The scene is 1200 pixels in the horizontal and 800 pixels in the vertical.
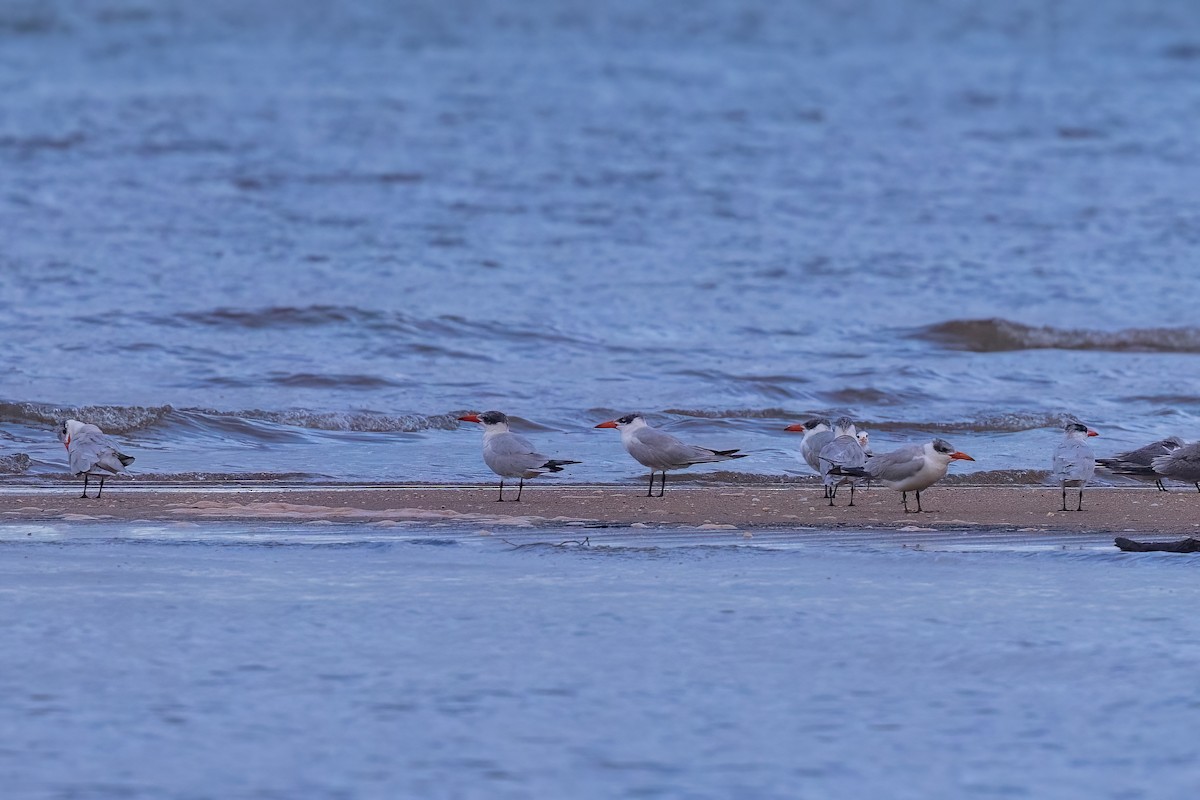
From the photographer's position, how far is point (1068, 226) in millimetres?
23281

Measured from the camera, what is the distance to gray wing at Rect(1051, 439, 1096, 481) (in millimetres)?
8328

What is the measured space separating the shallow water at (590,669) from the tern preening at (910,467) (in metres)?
1.13

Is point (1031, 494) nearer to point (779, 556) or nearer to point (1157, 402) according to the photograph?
point (779, 556)

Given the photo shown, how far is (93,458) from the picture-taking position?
8516 mm

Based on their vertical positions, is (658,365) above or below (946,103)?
below

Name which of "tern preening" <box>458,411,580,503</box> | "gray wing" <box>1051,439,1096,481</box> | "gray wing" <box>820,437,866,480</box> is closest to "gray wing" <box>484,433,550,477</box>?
"tern preening" <box>458,411,580,503</box>

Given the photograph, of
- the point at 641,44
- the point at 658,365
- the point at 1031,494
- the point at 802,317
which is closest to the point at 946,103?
the point at 641,44

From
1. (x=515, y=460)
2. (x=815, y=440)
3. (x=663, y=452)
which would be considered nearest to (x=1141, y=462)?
(x=815, y=440)

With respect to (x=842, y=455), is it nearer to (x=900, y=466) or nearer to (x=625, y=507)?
(x=900, y=466)

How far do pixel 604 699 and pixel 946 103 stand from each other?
3212cm

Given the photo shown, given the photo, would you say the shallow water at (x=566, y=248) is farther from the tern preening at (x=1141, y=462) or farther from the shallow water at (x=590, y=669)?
the shallow water at (x=590, y=669)

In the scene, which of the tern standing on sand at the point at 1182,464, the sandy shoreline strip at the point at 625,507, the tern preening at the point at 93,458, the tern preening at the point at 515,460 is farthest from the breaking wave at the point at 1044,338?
the tern preening at the point at 93,458

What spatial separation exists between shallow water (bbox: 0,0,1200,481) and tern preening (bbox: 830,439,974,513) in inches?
73.2

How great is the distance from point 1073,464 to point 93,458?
4828 mm
